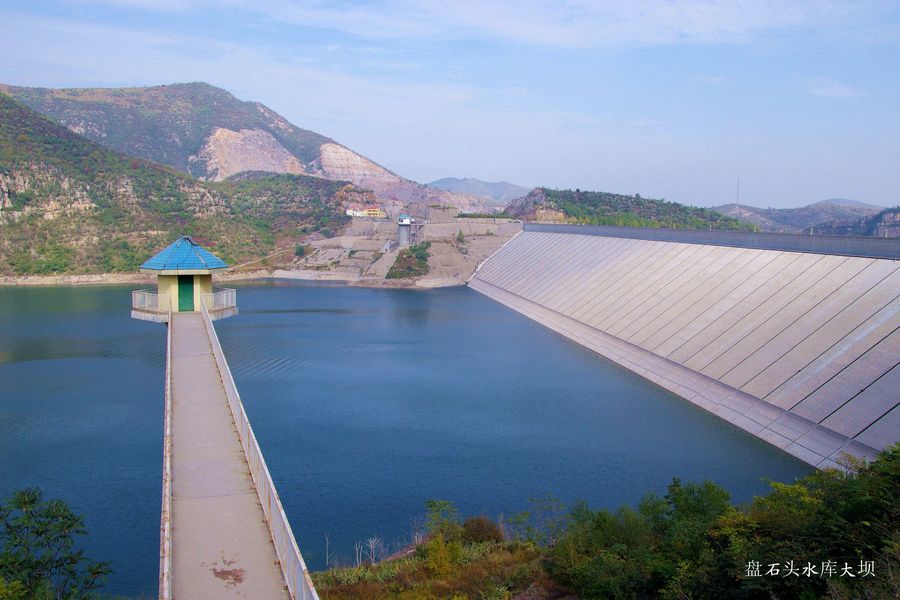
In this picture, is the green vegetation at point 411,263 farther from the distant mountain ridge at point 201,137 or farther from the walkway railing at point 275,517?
the distant mountain ridge at point 201,137

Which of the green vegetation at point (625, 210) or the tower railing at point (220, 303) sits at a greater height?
the green vegetation at point (625, 210)

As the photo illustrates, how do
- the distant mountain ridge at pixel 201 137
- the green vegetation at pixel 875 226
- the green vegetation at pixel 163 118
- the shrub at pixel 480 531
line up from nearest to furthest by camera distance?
1. the shrub at pixel 480 531
2. the green vegetation at pixel 875 226
3. the distant mountain ridge at pixel 201 137
4. the green vegetation at pixel 163 118

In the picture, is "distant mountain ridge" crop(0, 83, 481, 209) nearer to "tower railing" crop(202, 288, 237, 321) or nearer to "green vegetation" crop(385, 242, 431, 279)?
"green vegetation" crop(385, 242, 431, 279)

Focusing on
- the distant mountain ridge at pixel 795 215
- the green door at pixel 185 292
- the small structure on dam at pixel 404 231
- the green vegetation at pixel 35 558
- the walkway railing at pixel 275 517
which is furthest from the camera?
the distant mountain ridge at pixel 795 215

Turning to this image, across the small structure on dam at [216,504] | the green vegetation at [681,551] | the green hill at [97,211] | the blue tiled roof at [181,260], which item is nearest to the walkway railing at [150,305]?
the blue tiled roof at [181,260]

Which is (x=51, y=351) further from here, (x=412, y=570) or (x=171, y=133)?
(x=171, y=133)

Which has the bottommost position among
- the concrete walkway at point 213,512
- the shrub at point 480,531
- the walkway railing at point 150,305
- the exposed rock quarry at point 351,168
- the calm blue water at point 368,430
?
the calm blue water at point 368,430
